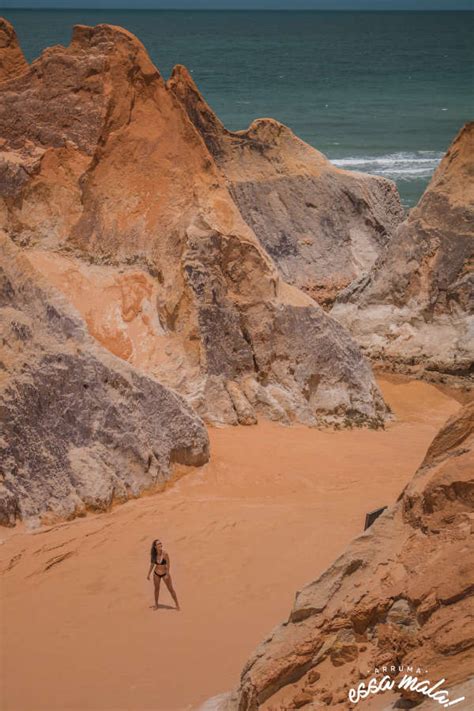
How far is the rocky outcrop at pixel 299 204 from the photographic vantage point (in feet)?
62.7

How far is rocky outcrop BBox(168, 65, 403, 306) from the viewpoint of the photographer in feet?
62.7

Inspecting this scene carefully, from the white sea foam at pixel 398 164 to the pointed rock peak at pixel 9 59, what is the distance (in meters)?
22.7

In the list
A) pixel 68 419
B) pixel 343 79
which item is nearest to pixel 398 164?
pixel 68 419

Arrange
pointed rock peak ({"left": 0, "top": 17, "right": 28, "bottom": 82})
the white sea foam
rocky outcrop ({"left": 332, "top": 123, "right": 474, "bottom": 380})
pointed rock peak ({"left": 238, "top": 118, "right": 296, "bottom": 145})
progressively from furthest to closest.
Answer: the white sea foam < pointed rock peak ({"left": 238, "top": 118, "right": 296, "bottom": 145}) < pointed rock peak ({"left": 0, "top": 17, "right": 28, "bottom": 82}) < rocky outcrop ({"left": 332, "top": 123, "right": 474, "bottom": 380})

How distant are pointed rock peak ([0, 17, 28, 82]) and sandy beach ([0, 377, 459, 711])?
725cm

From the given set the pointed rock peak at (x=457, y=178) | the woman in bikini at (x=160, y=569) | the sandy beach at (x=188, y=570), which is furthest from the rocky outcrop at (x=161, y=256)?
the woman in bikini at (x=160, y=569)

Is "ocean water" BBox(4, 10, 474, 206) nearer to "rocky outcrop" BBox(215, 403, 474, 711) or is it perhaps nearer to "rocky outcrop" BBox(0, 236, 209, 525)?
"rocky outcrop" BBox(0, 236, 209, 525)

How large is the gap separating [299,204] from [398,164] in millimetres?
23109

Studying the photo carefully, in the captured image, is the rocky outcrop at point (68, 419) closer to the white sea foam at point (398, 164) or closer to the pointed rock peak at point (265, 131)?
the pointed rock peak at point (265, 131)

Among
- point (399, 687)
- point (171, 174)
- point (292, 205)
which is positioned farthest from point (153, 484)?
point (292, 205)

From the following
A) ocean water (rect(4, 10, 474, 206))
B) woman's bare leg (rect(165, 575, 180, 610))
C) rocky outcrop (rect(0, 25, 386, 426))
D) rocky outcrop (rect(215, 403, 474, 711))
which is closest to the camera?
rocky outcrop (rect(215, 403, 474, 711))

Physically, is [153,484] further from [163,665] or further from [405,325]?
[405,325]

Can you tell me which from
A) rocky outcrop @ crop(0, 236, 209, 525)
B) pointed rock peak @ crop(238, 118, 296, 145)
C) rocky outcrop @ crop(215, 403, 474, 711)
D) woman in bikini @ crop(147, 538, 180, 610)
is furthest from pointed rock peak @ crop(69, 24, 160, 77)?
rocky outcrop @ crop(215, 403, 474, 711)

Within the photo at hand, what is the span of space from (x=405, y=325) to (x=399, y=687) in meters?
11.1
